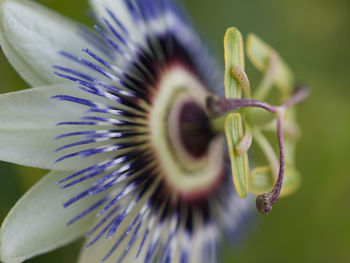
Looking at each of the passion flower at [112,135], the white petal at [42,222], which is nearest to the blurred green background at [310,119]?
the passion flower at [112,135]

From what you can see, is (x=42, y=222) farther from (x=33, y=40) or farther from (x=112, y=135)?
(x=33, y=40)

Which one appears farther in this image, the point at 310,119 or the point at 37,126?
the point at 310,119

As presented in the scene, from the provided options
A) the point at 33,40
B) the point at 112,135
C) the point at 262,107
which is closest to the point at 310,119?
the point at 262,107

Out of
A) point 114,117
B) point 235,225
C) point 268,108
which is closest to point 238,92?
point 268,108

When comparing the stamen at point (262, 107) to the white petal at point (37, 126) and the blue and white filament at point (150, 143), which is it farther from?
the white petal at point (37, 126)

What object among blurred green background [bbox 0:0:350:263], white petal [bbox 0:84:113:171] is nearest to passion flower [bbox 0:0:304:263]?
white petal [bbox 0:84:113:171]
